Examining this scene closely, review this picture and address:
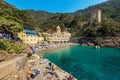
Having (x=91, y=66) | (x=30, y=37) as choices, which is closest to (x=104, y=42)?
(x=30, y=37)

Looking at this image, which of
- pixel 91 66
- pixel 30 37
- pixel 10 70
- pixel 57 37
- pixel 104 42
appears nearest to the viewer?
pixel 10 70

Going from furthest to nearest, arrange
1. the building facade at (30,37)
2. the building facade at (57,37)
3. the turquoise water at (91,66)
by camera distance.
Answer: the building facade at (57,37) < the building facade at (30,37) < the turquoise water at (91,66)

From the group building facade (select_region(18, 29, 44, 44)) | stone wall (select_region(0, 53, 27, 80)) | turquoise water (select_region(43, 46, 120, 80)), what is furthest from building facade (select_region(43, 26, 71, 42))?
stone wall (select_region(0, 53, 27, 80))

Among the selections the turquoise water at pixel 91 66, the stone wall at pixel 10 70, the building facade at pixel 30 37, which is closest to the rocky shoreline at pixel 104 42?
the building facade at pixel 30 37

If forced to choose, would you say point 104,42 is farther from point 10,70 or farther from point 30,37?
point 10,70

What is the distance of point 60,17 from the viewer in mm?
148375

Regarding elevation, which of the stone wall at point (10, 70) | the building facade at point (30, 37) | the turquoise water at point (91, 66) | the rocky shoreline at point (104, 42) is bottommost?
the turquoise water at point (91, 66)

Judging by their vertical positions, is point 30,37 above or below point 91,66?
above

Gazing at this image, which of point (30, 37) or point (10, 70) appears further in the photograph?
point (30, 37)

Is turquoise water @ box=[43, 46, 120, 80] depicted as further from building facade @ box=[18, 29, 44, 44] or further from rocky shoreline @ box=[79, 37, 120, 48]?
rocky shoreline @ box=[79, 37, 120, 48]

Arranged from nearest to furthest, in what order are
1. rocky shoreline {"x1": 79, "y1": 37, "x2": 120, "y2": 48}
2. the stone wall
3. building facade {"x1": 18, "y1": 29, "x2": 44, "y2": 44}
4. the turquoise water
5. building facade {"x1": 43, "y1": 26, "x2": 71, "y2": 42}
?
the stone wall
the turquoise water
building facade {"x1": 18, "y1": 29, "x2": 44, "y2": 44}
rocky shoreline {"x1": 79, "y1": 37, "x2": 120, "y2": 48}
building facade {"x1": 43, "y1": 26, "x2": 71, "y2": 42}

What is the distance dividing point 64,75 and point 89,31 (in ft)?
263

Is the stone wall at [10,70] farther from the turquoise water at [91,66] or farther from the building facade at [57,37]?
the building facade at [57,37]

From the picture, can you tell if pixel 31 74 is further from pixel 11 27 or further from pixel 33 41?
pixel 33 41
